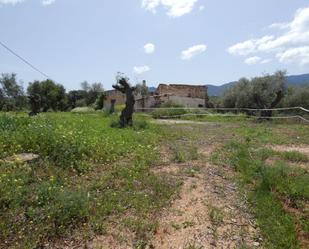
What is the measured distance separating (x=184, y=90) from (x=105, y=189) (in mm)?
51434

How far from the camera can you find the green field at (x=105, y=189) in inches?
187

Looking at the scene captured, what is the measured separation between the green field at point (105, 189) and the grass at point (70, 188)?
1 centimetres

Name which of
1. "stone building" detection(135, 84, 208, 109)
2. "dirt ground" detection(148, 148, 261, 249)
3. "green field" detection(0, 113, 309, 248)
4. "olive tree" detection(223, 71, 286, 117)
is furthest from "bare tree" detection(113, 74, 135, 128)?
"stone building" detection(135, 84, 208, 109)

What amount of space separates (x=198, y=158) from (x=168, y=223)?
12.5 ft

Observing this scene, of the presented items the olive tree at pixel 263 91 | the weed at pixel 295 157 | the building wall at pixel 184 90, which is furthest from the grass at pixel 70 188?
the building wall at pixel 184 90

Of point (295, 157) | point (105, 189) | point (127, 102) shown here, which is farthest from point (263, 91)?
point (105, 189)

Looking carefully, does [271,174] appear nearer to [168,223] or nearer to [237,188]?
[237,188]

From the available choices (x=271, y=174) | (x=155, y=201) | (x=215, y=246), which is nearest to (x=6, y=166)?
(x=155, y=201)

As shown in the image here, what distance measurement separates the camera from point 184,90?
187 feet

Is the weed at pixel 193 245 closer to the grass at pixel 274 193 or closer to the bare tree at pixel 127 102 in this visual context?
the grass at pixel 274 193

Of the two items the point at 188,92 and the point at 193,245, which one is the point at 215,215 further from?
the point at 188,92

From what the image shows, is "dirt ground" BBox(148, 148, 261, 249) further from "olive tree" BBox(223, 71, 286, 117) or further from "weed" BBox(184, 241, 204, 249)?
"olive tree" BBox(223, 71, 286, 117)

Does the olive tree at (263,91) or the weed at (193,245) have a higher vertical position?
the olive tree at (263,91)

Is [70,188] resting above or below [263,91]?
below
